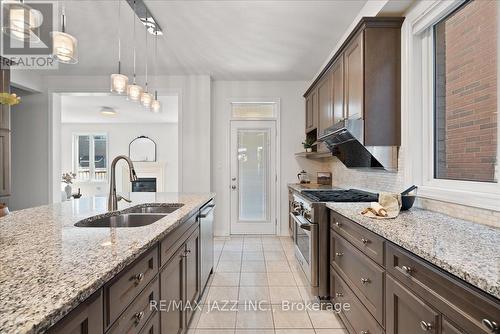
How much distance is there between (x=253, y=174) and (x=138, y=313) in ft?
12.0

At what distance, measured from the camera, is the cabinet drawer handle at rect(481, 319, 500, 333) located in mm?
721

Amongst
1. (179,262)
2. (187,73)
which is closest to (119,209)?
(179,262)

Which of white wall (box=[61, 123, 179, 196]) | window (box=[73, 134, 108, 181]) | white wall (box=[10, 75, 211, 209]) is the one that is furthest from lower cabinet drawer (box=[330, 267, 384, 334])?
window (box=[73, 134, 108, 181])

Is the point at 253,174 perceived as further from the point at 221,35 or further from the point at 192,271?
the point at 192,271

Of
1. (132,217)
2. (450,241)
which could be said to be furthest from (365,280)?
(132,217)

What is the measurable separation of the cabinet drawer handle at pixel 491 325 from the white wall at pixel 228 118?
385 cm

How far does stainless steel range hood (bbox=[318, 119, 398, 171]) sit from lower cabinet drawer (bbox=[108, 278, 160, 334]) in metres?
1.83

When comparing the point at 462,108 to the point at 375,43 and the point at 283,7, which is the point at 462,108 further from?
the point at 283,7

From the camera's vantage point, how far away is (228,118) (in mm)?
4590

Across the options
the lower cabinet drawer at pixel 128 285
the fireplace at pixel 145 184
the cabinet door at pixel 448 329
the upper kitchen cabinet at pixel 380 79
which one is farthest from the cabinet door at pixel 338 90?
the fireplace at pixel 145 184

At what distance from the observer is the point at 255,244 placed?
4.14 metres

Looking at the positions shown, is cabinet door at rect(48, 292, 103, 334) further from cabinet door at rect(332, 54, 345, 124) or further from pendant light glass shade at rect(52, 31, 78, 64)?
cabinet door at rect(332, 54, 345, 124)

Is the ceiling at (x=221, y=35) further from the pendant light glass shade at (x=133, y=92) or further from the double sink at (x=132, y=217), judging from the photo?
the double sink at (x=132, y=217)

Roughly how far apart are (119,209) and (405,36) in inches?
100
